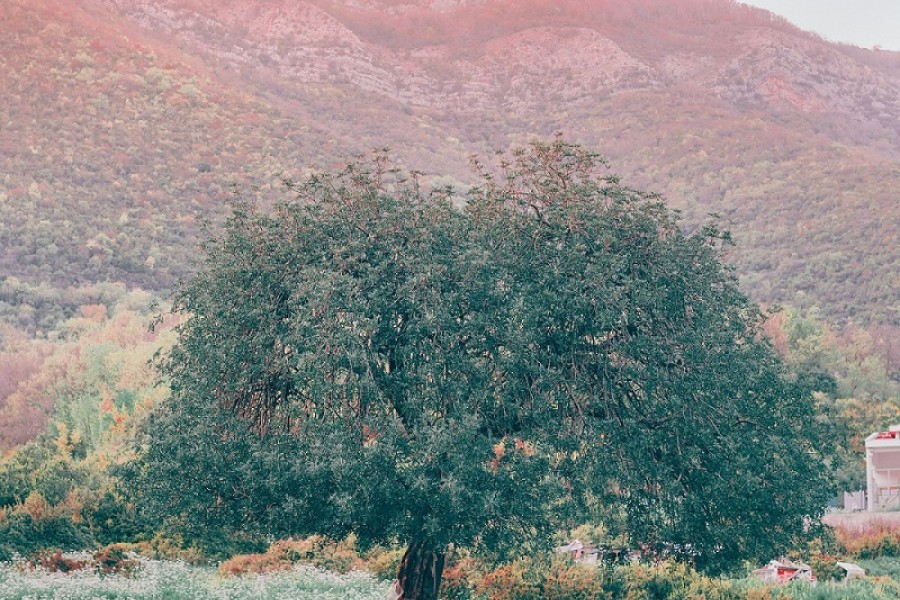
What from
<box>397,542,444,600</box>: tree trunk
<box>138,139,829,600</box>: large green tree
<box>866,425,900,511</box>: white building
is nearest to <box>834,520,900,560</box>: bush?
<box>866,425,900,511</box>: white building

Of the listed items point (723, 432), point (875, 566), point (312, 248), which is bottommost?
point (875, 566)

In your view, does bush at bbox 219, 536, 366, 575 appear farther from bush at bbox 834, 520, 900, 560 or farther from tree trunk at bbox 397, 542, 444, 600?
bush at bbox 834, 520, 900, 560

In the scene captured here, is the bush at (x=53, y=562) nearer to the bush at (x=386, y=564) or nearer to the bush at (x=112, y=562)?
the bush at (x=112, y=562)

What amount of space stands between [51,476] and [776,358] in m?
19.7

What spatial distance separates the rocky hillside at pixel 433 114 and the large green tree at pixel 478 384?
35.2 m

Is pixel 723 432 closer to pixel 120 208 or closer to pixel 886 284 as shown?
pixel 886 284

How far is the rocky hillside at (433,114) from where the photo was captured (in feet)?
277

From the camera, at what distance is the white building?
45812 millimetres

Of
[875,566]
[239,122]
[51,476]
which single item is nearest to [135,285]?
[239,122]

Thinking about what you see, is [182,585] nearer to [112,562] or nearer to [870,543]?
[112,562]

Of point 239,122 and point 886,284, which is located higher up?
point 239,122

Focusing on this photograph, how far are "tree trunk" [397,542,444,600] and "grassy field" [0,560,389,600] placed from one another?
17.9 feet

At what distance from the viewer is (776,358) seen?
19.8 meters

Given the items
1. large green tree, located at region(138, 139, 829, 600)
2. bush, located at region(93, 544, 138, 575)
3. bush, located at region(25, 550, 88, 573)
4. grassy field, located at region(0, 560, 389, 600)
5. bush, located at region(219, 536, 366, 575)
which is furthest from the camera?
bush, located at region(219, 536, 366, 575)
